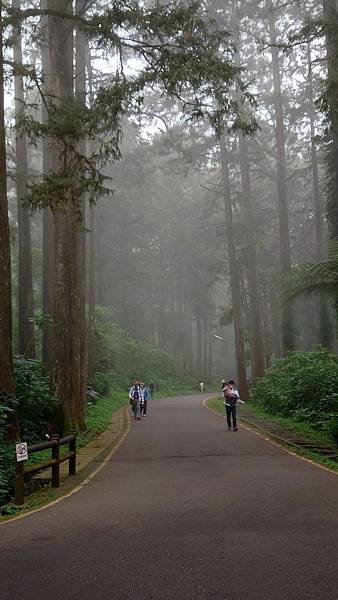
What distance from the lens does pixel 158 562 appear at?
14.9 ft

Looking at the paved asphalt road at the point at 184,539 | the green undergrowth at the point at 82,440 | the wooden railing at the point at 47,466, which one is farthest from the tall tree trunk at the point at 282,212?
the wooden railing at the point at 47,466

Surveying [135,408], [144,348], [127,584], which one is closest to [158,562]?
[127,584]

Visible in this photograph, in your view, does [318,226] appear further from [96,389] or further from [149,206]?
[149,206]

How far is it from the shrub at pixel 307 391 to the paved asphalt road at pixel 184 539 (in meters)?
5.64

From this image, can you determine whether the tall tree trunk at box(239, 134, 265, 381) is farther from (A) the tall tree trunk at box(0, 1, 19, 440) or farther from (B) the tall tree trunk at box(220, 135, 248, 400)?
(A) the tall tree trunk at box(0, 1, 19, 440)

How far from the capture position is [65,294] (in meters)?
14.7

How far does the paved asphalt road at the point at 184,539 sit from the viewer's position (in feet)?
13.3

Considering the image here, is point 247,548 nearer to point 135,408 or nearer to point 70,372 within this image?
point 70,372

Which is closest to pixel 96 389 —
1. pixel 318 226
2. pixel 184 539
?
pixel 318 226

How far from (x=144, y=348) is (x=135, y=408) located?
24653 millimetres

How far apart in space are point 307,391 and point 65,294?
28.9ft

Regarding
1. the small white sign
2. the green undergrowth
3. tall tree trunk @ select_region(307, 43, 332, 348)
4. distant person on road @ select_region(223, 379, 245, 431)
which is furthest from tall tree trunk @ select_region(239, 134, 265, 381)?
the small white sign

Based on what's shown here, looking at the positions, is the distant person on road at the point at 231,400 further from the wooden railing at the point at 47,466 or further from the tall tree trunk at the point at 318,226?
the tall tree trunk at the point at 318,226

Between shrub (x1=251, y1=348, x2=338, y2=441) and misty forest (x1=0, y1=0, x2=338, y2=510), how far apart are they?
0.26ft
